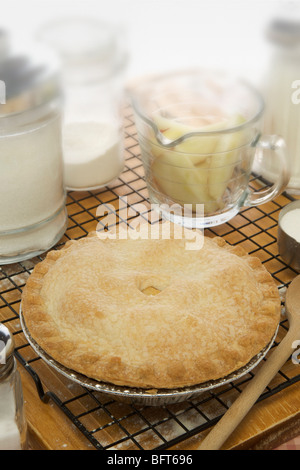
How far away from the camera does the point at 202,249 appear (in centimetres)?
113

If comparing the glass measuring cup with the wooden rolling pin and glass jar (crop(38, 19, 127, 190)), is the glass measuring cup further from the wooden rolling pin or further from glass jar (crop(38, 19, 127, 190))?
the wooden rolling pin

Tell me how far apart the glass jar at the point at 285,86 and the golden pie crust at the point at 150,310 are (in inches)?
13.0

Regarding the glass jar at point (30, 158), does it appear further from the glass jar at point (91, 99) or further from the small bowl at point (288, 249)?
the small bowl at point (288, 249)

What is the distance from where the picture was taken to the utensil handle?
0.91 metres

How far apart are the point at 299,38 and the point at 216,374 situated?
69cm

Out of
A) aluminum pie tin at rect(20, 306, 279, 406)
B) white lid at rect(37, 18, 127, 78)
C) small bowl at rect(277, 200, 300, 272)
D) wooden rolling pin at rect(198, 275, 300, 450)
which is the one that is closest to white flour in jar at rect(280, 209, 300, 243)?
small bowl at rect(277, 200, 300, 272)

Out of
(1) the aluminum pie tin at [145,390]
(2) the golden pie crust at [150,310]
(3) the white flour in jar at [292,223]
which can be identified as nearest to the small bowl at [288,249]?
(3) the white flour in jar at [292,223]

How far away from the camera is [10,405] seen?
0.90 meters

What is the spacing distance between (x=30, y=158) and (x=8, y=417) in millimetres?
458

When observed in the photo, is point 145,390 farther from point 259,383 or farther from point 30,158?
point 30,158

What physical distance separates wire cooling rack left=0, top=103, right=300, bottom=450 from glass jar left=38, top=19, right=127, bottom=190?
2.9 inches

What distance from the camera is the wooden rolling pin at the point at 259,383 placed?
908 millimetres
